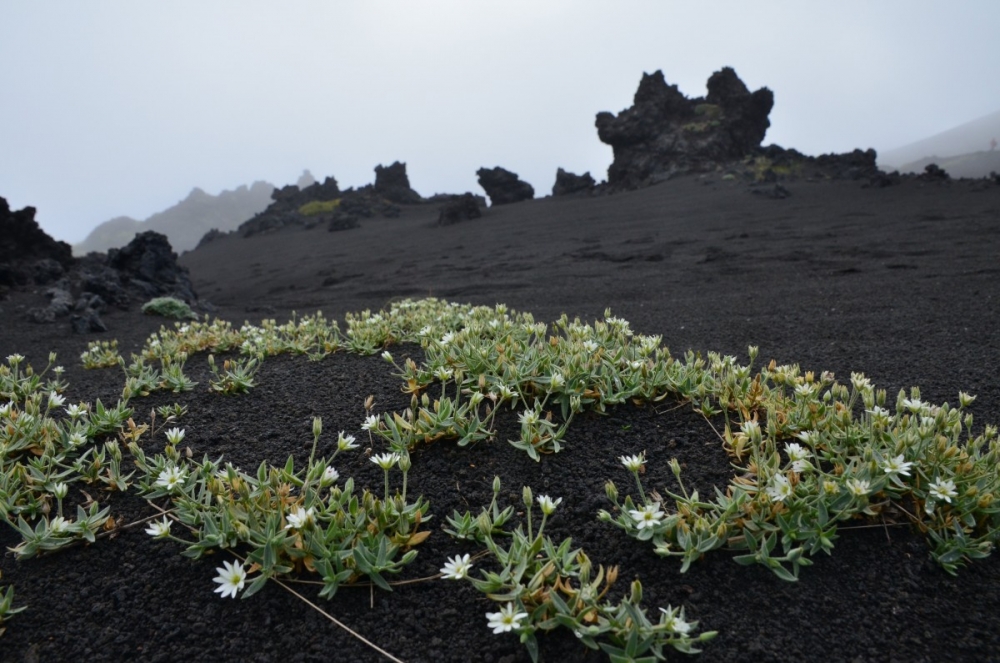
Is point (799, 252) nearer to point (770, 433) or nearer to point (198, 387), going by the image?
point (770, 433)

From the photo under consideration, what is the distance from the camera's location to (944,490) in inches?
81.0

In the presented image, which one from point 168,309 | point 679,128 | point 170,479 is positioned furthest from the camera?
point 679,128

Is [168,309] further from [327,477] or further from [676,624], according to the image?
[676,624]

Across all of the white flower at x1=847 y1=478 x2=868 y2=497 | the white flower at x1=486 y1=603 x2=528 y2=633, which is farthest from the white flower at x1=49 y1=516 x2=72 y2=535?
the white flower at x1=847 y1=478 x2=868 y2=497

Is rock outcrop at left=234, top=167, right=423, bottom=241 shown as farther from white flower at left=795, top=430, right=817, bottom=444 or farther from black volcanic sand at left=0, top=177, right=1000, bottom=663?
white flower at left=795, top=430, right=817, bottom=444

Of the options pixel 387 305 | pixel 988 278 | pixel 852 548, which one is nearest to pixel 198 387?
pixel 852 548

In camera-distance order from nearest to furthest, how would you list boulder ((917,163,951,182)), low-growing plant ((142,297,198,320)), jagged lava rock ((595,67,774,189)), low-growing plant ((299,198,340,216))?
low-growing plant ((142,297,198,320)), boulder ((917,163,951,182)), jagged lava rock ((595,67,774,189)), low-growing plant ((299,198,340,216))

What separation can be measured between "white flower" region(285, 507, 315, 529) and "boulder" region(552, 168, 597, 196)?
24.4 meters

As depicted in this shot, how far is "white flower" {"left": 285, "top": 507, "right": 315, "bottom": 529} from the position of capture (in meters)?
1.99

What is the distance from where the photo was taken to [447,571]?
1.91 metres

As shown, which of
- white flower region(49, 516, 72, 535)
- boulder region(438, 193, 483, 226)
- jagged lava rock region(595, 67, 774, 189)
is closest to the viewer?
white flower region(49, 516, 72, 535)

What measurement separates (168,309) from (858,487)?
8964 millimetres

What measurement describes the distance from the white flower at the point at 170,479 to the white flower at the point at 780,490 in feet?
6.91

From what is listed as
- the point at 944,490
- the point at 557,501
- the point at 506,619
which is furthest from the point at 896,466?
the point at 506,619
